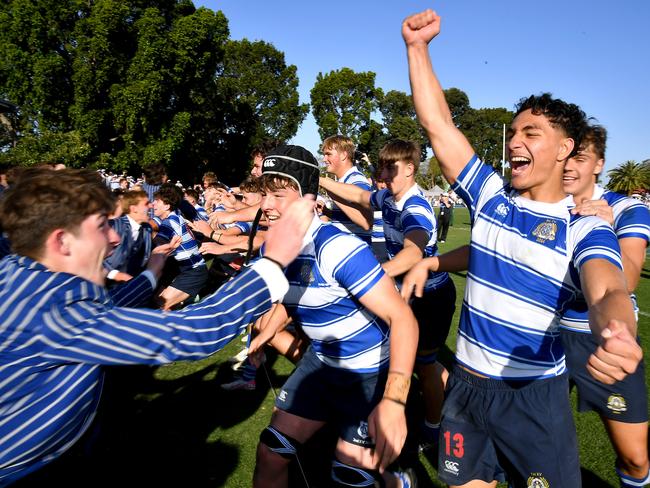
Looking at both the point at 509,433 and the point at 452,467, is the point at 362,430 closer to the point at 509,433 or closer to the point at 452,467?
the point at 452,467

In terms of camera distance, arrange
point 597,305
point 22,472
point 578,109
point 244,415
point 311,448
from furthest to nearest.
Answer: point 244,415, point 311,448, point 578,109, point 22,472, point 597,305

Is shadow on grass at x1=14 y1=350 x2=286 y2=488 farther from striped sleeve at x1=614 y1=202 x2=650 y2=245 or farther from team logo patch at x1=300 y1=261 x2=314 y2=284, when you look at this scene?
striped sleeve at x1=614 y1=202 x2=650 y2=245

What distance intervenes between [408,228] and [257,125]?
41292 mm

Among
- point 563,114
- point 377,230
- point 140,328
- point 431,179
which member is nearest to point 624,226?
point 563,114

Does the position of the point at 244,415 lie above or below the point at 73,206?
below

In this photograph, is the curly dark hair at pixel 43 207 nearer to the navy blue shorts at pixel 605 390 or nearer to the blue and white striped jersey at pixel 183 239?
the navy blue shorts at pixel 605 390

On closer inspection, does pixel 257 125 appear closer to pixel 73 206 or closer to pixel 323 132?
pixel 323 132

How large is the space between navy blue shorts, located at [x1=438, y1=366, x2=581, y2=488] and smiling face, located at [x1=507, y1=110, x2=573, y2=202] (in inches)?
35.3

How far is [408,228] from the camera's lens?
369 centimetres

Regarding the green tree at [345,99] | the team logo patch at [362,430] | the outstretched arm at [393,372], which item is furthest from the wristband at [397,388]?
the green tree at [345,99]

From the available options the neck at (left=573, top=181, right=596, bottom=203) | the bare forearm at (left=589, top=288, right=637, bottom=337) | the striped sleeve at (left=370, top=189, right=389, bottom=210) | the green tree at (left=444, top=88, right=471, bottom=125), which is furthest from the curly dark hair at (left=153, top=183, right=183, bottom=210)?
the green tree at (left=444, top=88, right=471, bottom=125)

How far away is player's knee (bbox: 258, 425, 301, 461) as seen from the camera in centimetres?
265

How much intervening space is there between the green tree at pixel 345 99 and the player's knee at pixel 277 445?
159ft

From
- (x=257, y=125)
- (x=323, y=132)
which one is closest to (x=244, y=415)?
(x=257, y=125)
